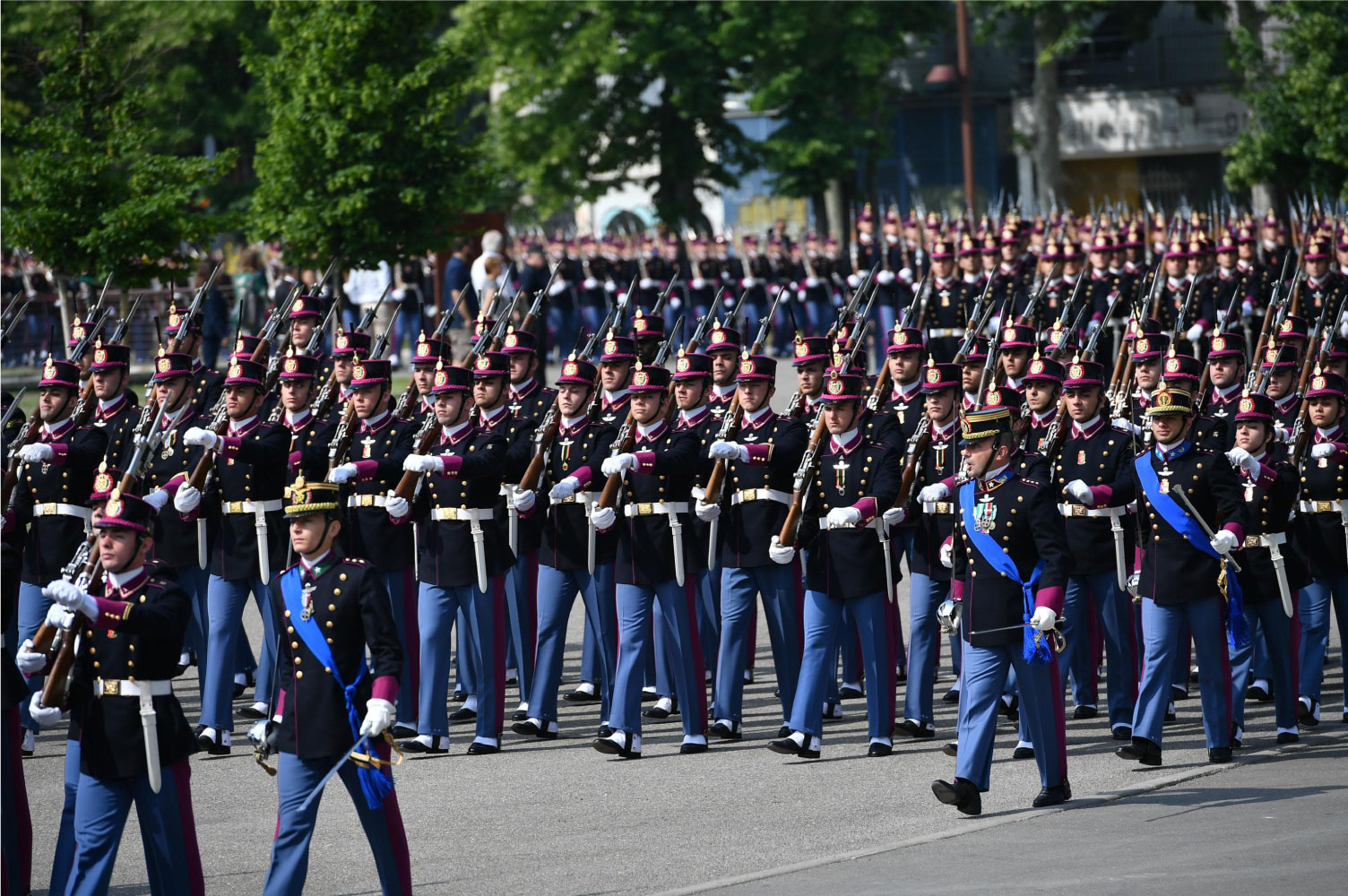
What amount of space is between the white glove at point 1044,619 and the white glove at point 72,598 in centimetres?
386

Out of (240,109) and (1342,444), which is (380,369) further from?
(240,109)

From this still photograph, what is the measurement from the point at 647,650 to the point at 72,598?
388 centimetres

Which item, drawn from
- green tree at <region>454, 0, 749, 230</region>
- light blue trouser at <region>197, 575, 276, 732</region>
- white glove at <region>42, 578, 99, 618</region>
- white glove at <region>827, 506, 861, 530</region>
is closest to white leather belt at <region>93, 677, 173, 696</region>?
white glove at <region>42, 578, 99, 618</region>

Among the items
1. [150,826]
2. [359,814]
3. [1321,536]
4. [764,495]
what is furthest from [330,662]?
[1321,536]

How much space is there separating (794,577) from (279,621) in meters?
3.95

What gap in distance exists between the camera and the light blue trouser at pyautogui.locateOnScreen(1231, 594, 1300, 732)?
10.0 metres

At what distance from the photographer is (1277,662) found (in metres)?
10.0

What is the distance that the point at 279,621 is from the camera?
7.41 m

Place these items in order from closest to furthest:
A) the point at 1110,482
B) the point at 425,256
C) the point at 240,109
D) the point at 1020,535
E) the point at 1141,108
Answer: the point at 1020,535 < the point at 1110,482 < the point at 425,256 < the point at 240,109 < the point at 1141,108

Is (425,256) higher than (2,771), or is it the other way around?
(425,256)

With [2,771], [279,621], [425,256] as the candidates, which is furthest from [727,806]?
[425,256]

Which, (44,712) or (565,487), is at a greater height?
(565,487)

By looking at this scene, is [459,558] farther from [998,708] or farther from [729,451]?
[998,708]

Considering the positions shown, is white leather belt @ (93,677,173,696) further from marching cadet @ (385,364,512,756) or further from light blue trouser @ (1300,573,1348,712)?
light blue trouser @ (1300,573,1348,712)
